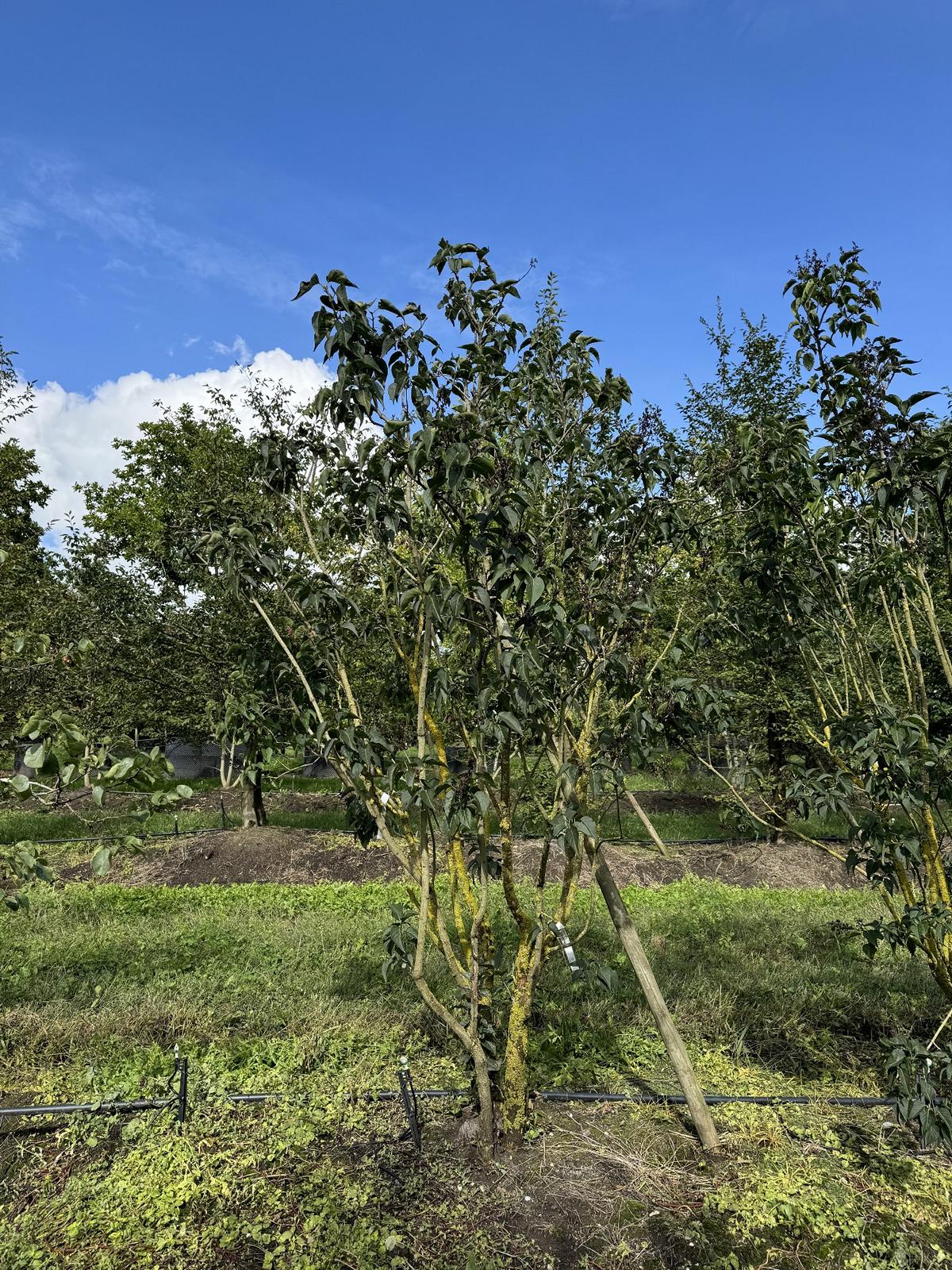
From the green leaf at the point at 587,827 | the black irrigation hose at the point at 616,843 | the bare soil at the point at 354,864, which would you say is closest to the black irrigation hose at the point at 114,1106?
the green leaf at the point at 587,827

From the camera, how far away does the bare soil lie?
9.18 metres

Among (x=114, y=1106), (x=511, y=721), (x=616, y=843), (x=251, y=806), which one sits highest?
(x=511, y=721)

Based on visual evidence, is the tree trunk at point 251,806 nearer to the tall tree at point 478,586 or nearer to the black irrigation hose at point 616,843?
the black irrigation hose at point 616,843

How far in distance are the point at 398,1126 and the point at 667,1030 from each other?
1261 mm

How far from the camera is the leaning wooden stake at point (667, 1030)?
3119 millimetres

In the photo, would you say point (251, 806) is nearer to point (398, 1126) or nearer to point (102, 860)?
point (398, 1126)

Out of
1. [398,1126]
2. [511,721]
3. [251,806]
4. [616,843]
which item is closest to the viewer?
[511,721]

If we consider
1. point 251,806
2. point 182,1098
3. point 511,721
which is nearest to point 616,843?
point 251,806

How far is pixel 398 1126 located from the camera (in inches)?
131

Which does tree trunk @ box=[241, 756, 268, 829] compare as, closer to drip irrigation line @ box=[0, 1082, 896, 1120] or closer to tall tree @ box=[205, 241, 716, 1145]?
drip irrigation line @ box=[0, 1082, 896, 1120]

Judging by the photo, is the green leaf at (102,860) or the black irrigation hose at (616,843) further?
the black irrigation hose at (616,843)

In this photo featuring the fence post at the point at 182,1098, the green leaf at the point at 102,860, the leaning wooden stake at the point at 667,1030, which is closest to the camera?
the green leaf at the point at 102,860

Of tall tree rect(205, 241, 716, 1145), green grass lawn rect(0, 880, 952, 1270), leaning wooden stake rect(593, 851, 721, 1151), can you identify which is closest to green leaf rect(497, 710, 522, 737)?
tall tree rect(205, 241, 716, 1145)

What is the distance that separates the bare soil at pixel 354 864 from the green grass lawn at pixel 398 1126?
10.6 ft
